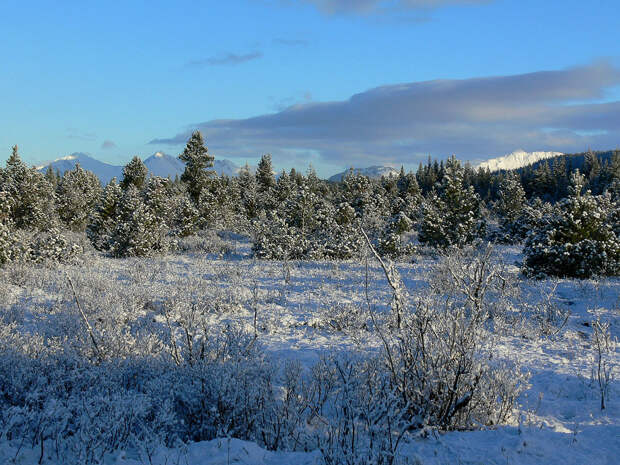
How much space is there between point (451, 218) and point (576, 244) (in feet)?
35.9

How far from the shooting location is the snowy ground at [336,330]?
3.78 meters

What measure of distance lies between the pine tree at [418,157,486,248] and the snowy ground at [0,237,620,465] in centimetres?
919

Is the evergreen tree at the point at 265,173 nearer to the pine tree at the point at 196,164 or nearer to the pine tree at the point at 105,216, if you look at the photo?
the pine tree at the point at 196,164

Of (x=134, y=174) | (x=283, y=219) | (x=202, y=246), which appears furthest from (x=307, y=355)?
(x=134, y=174)

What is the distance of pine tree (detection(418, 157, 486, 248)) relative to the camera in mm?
25000

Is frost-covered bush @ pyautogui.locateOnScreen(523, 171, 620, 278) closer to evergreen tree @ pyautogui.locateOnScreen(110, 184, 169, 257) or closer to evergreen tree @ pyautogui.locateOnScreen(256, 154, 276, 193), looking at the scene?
evergreen tree @ pyautogui.locateOnScreen(110, 184, 169, 257)

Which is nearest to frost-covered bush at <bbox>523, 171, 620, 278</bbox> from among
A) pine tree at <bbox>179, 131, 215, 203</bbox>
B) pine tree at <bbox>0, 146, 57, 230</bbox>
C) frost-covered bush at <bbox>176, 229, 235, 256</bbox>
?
frost-covered bush at <bbox>176, 229, 235, 256</bbox>

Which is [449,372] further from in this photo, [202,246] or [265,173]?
[265,173]

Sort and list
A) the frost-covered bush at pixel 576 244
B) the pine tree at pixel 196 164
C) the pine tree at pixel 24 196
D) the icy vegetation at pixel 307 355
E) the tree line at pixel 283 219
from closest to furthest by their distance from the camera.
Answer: the icy vegetation at pixel 307 355 → the frost-covered bush at pixel 576 244 → the tree line at pixel 283 219 → the pine tree at pixel 24 196 → the pine tree at pixel 196 164

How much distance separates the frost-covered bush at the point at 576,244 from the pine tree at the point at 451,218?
9121mm

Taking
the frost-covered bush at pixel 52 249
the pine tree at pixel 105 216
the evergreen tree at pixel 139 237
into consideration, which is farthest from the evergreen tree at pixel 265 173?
the frost-covered bush at pixel 52 249

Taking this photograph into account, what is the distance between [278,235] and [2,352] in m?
14.7

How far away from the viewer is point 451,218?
25.3 meters

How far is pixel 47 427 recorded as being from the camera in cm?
418
